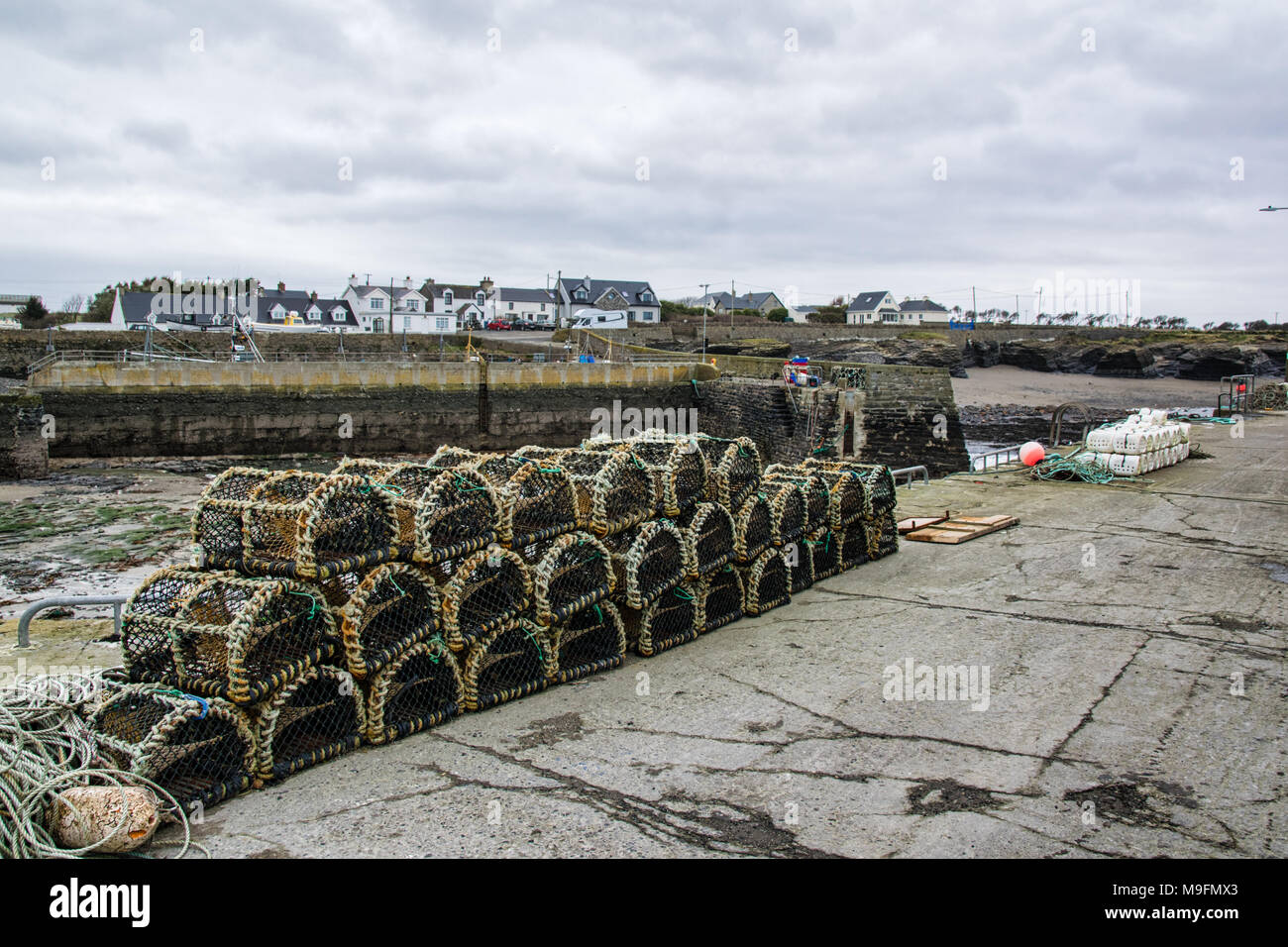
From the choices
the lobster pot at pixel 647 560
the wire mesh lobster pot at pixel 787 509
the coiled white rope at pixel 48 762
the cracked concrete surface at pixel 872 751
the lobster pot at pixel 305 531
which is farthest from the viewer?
the wire mesh lobster pot at pixel 787 509

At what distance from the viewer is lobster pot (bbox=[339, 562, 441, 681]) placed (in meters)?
5.49

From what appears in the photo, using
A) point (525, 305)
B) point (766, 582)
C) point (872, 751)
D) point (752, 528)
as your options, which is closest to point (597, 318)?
point (525, 305)

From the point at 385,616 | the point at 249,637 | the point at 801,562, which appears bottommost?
the point at 801,562

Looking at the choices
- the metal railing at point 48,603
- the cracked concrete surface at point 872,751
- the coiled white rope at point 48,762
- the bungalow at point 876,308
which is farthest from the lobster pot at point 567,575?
the bungalow at point 876,308

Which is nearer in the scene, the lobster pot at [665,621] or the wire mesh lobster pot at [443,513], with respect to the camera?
the wire mesh lobster pot at [443,513]

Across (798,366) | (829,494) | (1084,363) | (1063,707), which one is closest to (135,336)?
(798,366)

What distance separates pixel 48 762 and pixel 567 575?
3391mm

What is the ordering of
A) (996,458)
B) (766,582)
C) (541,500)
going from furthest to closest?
(996,458), (766,582), (541,500)

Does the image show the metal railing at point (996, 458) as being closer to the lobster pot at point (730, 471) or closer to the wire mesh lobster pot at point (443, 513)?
the lobster pot at point (730, 471)

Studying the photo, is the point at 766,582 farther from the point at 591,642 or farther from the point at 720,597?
the point at 591,642

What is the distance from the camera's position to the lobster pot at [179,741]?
4.70 meters

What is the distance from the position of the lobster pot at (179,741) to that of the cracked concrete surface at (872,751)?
0.50 feet

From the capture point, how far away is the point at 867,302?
10438 centimetres
